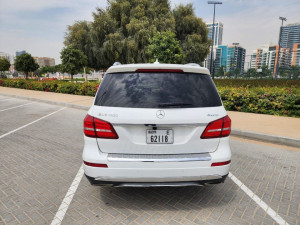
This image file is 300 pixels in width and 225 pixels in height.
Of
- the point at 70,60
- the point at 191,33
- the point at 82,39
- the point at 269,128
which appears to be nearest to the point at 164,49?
the point at 70,60

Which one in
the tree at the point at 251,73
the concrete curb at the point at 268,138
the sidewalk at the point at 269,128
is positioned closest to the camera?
the concrete curb at the point at 268,138

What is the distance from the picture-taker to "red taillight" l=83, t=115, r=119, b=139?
7.74ft

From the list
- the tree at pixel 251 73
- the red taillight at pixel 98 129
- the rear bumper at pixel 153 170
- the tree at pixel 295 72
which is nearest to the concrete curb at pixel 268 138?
the rear bumper at pixel 153 170

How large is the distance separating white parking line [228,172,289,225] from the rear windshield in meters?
1.53

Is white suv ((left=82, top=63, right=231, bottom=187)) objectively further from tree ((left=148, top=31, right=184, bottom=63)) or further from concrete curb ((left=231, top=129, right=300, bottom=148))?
tree ((left=148, top=31, right=184, bottom=63))

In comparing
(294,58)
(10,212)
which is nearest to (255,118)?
(10,212)

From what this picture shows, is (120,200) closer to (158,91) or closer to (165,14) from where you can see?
(158,91)

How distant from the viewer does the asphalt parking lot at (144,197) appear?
101 inches

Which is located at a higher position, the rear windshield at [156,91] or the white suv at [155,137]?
the rear windshield at [156,91]

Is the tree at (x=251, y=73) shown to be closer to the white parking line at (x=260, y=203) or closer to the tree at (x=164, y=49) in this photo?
the tree at (x=164, y=49)

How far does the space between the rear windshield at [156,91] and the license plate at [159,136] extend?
0.29 metres

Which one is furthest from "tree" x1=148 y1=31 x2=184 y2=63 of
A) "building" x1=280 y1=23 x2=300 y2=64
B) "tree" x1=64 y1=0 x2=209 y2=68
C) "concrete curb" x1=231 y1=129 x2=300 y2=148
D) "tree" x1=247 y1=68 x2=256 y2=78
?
"building" x1=280 y1=23 x2=300 y2=64

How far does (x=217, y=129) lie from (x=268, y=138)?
4503mm

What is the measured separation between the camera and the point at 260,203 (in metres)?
2.91
